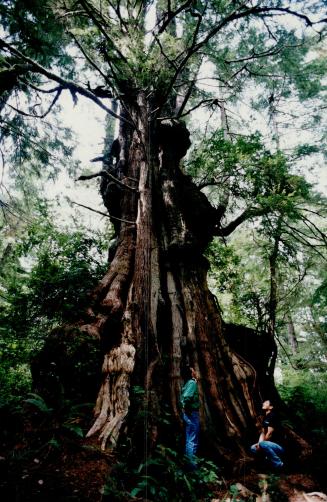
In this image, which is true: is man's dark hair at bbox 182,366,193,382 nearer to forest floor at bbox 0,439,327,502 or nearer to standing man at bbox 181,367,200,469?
standing man at bbox 181,367,200,469

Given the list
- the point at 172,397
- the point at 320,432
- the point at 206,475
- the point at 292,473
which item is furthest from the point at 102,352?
the point at 320,432

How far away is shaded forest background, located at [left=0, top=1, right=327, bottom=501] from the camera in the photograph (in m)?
3.23

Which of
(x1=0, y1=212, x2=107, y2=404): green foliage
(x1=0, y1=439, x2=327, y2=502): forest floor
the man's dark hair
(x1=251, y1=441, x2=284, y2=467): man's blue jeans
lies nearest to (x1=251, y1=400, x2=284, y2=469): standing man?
(x1=251, y1=441, x2=284, y2=467): man's blue jeans

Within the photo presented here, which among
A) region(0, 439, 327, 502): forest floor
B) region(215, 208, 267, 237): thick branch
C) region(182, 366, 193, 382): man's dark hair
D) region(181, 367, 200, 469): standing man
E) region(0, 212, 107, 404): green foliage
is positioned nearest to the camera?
region(0, 439, 327, 502): forest floor

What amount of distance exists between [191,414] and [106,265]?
449 cm

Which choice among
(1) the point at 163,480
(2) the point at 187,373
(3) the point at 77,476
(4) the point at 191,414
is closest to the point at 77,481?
(3) the point at 77,476

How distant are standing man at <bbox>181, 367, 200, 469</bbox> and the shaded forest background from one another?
196 mm

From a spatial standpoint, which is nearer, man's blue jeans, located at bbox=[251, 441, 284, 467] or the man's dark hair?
man's blue jeans, located at bbox=[251, 441, 284, 467]

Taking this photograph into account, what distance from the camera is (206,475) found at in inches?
148

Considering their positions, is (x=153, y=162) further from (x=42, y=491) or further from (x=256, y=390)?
(x=42, y=491)

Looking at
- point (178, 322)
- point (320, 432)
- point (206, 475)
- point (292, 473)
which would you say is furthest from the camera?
point (320, 432)

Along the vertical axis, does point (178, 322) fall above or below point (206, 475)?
above

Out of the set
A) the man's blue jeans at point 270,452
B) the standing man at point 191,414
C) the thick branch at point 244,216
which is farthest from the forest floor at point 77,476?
the thick branch at point 244,216

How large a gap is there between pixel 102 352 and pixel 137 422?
4.29 ft
